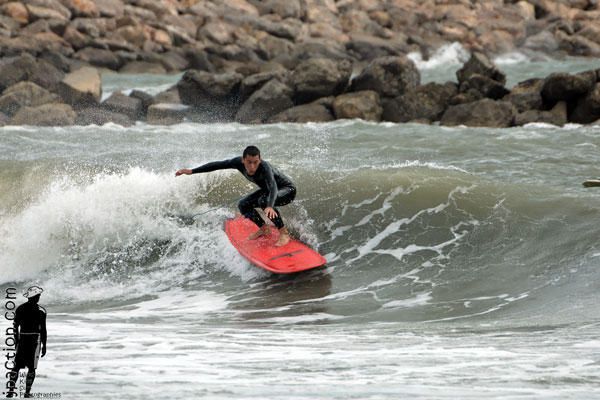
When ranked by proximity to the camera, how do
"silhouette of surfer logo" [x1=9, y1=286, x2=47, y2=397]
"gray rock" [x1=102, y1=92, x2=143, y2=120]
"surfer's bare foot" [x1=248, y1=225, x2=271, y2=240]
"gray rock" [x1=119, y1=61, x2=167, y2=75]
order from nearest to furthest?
"silhouette of surfer logo" [x1=9, y1=286, x2=47, y2=397] < "surfer's bare foot" [x1=248, y1=225, x2=271, y2=240] < "gray rock" [x1=102, y1=92, x2=143, y2=120] < "gray rock" [x1=119, y1=61, x2=167, y2=75]

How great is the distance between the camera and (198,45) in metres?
32.0

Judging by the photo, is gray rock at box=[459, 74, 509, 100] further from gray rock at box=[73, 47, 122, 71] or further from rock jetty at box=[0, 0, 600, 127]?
gray rock at box=[73, 47, 122, 71]

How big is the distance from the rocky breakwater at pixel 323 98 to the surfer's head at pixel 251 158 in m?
11.7

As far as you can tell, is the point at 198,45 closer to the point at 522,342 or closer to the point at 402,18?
the point at 402,18

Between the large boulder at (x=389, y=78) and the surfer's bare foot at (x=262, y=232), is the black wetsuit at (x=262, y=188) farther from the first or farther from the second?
the large boulder at (x=389, y=78)

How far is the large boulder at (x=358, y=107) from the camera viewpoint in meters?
20.8

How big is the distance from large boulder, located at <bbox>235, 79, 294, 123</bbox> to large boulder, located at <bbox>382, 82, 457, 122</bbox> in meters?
2.52

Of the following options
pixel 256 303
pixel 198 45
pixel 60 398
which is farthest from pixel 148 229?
pixel 198 45

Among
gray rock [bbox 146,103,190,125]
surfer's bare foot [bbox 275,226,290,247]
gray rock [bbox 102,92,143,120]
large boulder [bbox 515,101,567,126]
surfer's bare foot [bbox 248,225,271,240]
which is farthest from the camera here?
gray rock [bbox 102,92,143,120]

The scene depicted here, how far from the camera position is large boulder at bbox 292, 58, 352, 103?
21.8 meters

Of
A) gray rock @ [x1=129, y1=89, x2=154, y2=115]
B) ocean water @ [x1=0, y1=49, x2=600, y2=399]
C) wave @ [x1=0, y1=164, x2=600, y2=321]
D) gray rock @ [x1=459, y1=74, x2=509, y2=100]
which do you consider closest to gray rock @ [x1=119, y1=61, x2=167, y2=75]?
gray rock @ [x1=129, y1=89, x2=154, y2=115]

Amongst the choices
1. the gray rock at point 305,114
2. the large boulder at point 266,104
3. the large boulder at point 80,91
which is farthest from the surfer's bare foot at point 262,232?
the large boulder at point 80,91

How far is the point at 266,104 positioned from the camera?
21.7 metres

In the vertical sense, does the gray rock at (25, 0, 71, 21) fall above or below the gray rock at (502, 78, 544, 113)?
above
